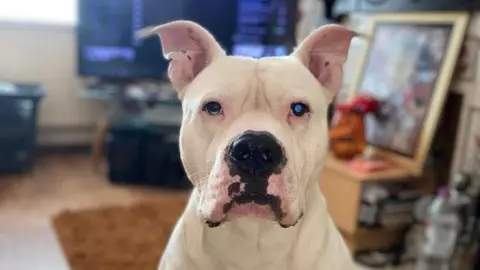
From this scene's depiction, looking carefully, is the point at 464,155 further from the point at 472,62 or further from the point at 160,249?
the point at 160,249

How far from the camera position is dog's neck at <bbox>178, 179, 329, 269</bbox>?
1.22m

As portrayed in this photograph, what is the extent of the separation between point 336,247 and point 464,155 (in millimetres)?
1493

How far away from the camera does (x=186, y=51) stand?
1285 mm

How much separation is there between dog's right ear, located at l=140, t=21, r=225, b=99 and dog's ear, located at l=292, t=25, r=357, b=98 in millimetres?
172

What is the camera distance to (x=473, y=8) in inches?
97.2

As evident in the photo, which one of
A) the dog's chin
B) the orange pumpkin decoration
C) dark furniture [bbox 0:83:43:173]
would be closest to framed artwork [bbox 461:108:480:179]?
the orange pumpkin decoration

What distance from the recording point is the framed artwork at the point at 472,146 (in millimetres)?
2479

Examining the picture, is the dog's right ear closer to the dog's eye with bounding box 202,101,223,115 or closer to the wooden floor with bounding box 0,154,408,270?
the dog's eye with bounding box 202,101,223,115

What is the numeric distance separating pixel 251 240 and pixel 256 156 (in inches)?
9.0

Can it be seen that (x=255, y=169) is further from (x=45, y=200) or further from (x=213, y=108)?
(x=45, y=200)

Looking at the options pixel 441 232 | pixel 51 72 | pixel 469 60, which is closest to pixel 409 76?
pixel 469 60

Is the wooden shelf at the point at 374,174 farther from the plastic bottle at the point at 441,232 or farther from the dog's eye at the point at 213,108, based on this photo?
the dog's eye at the point at 213,108

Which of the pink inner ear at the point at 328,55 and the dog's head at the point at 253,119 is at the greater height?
the pink inner ear at the point at 328,55

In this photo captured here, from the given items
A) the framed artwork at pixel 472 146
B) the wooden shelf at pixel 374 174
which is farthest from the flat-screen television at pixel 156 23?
the framed artwork at pixel 472 146
